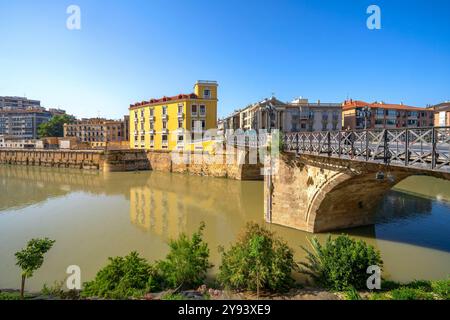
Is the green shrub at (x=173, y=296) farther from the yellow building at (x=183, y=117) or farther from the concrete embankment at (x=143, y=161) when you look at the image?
the yellow building at (x=183, y=117)

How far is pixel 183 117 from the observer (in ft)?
128

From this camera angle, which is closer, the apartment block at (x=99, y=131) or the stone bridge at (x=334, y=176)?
the stone bridge at (x=334, y=176)

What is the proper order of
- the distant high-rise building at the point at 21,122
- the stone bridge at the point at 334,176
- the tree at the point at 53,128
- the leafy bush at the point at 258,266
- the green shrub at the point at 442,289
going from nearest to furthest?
the green shrub at the point at 442,289 < the leafy bush at the point at 258,266 < the stone bridge at the point at 334,176 < the tree at the point at 53,128 < the distant high-rise building at the point at 21,122

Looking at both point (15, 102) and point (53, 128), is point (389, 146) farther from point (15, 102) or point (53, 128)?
point (15, 102)

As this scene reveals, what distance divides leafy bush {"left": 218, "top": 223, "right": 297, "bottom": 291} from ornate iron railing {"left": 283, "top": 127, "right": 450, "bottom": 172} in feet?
13.9

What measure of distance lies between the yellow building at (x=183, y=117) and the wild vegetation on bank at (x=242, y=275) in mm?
29520

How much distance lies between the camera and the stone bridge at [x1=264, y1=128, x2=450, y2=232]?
8375mm

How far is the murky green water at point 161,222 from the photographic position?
10469 mm

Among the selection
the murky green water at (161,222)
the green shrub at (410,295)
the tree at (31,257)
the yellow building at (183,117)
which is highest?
the yellow building at (183,117)

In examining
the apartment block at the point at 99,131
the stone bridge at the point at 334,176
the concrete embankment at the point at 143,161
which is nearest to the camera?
the stone bridge at the point at 334,176

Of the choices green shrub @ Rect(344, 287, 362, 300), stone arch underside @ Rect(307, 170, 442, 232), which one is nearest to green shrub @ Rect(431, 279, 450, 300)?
green shrub @ Rect(344, 287, 362, 300)

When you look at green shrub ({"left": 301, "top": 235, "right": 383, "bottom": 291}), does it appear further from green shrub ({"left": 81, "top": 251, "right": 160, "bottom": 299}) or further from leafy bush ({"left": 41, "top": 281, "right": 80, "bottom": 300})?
leafy bush ({"left": 41, "top": 281, "right": 80, "bottom": 300})

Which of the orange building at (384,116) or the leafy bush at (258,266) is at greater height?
the orange building at (384,116)

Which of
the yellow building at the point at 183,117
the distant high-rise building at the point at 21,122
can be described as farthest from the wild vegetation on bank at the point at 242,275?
the distant high-rise building at the point at 21,122
